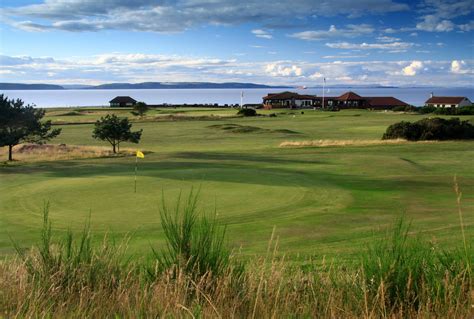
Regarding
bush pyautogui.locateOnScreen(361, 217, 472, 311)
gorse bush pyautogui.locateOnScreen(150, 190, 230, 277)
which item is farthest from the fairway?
gorse bush pyautogui.locateOnScreen(150, 190, 230, 277)

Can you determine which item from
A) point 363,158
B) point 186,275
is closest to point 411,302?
point 186,275

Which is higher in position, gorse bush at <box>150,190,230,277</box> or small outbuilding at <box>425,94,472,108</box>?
small outbuilding at <box>425,94,472,108</box>

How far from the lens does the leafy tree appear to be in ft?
106

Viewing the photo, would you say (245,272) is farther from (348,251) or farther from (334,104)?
(334,104)

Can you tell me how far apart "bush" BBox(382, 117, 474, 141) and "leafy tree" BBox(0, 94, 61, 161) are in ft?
81.0

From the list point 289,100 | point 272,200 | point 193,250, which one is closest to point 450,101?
point 289,100

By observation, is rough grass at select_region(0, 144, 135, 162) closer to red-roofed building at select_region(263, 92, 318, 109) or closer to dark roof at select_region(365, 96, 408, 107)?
dark roof at select_region(365, 96, 408, 107)

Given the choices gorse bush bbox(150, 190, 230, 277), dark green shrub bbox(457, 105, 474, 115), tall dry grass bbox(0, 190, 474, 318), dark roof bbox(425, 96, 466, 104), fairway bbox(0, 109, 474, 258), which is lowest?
fairway bbox(0, 109, 474, 258)

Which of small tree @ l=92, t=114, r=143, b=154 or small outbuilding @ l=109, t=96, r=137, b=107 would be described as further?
small outbuilding @ l=109, t=96, r=137, b=107

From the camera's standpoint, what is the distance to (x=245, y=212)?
12719mm

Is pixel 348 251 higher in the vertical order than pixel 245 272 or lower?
lower

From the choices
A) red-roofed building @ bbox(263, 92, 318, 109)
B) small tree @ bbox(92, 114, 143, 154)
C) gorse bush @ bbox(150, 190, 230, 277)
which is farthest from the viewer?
red-roofed building @ bbox(263, 92, 318, 109)

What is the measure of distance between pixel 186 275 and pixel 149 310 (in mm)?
900

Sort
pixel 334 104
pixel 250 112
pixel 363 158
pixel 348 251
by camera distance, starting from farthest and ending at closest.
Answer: pixel 334 104, pixel 250 112, pixel 363 158, pixel 348 251
